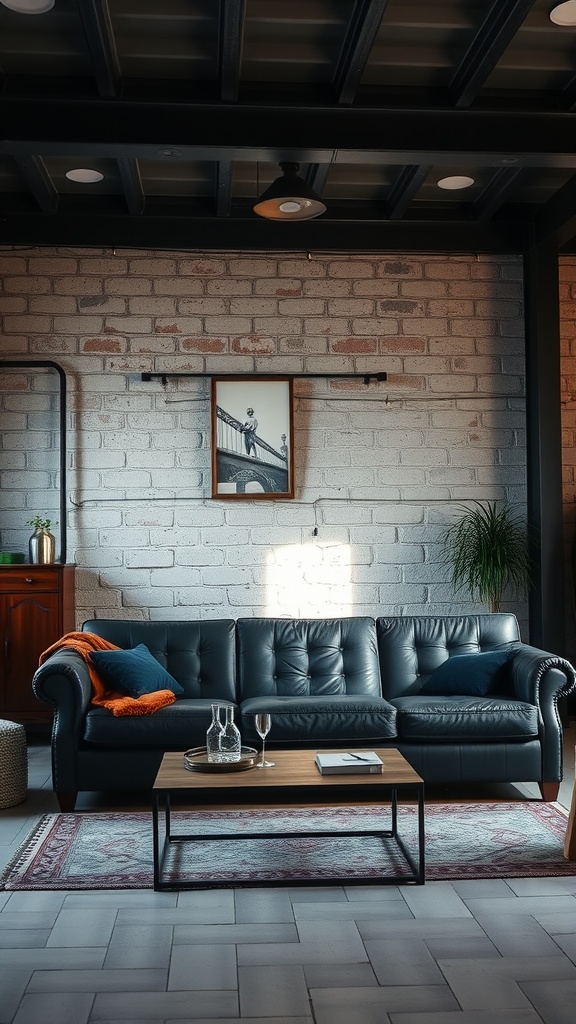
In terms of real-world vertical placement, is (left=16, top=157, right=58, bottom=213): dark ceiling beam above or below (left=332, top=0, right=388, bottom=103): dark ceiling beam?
below

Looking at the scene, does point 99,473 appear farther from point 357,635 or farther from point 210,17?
point 210,17

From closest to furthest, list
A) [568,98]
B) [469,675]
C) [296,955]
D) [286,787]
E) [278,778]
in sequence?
[296,955] → [286,787] → [278,778] → [568,98] → [469,675]

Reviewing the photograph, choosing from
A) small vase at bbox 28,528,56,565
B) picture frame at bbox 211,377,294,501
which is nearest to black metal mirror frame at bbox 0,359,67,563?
small vase at bbox 28,528,56,565

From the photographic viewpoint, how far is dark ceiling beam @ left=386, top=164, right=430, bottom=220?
5.92 m

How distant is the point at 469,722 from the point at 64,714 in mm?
1919

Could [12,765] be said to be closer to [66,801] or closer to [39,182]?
[66,801]

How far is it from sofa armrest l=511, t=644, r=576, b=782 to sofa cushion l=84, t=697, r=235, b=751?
1573mm

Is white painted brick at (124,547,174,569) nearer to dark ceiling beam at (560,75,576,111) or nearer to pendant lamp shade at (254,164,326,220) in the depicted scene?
pendant lamp shade at (254,164,326,220)

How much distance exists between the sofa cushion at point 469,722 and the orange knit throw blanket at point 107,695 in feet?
3.87

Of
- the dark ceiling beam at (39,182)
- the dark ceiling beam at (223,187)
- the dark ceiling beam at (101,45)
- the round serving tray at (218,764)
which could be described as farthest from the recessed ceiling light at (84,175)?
the round serving tray at (218,764)

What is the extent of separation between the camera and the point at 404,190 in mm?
6219

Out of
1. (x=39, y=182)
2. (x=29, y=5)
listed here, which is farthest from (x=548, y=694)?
(x=39, y=182)

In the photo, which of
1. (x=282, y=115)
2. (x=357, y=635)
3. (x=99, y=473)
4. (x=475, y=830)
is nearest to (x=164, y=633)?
(x=357, y=635)

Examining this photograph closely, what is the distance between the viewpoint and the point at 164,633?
18.4 feet
